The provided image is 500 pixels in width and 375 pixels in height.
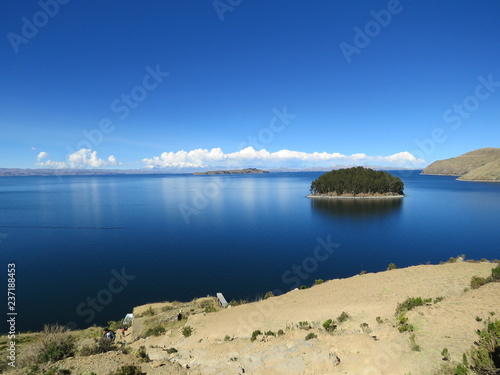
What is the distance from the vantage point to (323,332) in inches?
700

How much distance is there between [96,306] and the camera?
3166 centimetres

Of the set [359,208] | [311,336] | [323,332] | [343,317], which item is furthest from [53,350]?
[359,208]

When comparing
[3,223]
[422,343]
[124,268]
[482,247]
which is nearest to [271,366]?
[422,343]

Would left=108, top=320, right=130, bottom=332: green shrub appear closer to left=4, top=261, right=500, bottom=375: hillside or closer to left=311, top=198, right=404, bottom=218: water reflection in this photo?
left=4, top=261, right=500, bottom=375: hillside

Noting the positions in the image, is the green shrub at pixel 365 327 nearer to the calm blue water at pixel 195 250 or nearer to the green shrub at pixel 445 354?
the green shrub at pixel 445 354

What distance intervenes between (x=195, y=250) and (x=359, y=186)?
108 m

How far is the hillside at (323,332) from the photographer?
1377 cm

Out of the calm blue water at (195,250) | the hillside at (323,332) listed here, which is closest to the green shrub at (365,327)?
the hillside at (323,332)

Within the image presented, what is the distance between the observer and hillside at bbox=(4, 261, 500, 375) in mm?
13773

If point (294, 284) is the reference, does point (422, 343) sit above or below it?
above

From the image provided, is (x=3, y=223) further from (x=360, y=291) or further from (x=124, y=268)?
(x=360, y=291)

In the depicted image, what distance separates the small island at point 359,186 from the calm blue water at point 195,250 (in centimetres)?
4169

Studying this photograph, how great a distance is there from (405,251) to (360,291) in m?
32.3

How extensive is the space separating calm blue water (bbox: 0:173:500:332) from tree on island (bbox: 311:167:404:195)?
42.1 meters
